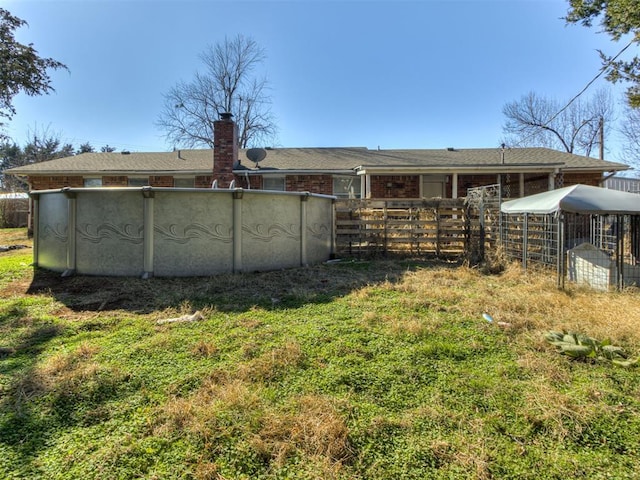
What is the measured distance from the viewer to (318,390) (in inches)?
106

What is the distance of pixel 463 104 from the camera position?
18.6 m

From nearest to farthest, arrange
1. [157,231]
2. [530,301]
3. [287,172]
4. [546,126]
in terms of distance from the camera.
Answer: [530,301], [157,231], [287,172], [546,126]

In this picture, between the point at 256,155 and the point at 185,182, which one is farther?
the point at 185,182

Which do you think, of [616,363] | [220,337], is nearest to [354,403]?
[220,337]

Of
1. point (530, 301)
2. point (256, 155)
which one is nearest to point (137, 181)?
point (256, 155)

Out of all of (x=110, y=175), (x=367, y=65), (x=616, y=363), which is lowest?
(x=616, y=363)

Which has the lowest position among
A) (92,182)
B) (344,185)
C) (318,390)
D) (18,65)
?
(318,390)

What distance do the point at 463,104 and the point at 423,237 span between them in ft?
41.8

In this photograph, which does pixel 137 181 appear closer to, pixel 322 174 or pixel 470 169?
pixel 322 174

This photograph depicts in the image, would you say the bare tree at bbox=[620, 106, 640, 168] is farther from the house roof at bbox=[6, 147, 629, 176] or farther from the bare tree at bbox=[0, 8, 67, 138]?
the bare tree at bbox=[0, 8, 67, 138]

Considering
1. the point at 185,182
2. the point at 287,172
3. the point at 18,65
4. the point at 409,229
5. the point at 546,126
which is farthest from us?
the point at 546,126

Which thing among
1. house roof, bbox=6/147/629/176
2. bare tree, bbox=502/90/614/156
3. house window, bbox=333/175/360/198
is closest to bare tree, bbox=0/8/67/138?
house roof, bbox=6/147/629/176

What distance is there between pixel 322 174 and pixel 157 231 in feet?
28.9

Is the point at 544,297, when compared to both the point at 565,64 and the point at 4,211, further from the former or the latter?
the point at 4,211
